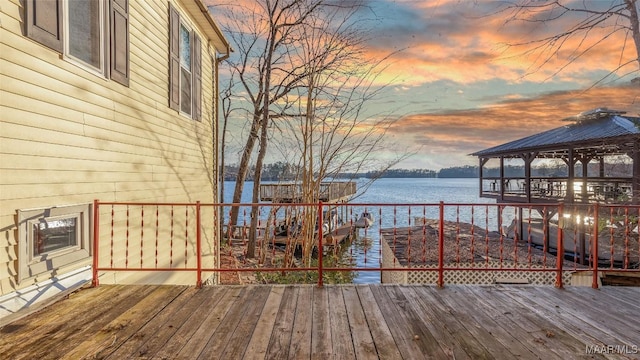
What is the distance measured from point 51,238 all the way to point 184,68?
13.6 ft

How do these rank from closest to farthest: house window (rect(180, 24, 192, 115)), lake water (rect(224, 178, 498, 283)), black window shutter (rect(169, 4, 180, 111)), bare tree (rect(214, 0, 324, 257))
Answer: black window shutter (rect(169, 4, 180, 111)) → house window (rect(180, 24, 192, 115)) → lake water (rect(224, 178, 498, 283)) → bare tree (rect(214, 0, 324, 257))

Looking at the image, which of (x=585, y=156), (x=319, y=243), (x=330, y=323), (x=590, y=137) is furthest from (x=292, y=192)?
(x=585, y=156)

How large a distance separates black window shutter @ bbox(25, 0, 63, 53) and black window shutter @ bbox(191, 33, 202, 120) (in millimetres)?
3596

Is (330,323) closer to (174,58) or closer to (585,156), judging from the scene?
(174,58)

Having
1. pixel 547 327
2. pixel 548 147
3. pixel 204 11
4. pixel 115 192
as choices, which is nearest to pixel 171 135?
pixel 115 192

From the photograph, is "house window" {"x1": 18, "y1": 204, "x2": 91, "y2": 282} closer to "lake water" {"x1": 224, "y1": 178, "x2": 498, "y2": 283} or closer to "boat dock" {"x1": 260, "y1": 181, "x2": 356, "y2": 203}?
"lake water" {"x1": 224, "y1": 178, "x2": 498, "y2": 283}

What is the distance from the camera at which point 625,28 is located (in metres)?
5.27

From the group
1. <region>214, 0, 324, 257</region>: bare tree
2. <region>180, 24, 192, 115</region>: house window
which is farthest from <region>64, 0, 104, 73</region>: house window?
<region>214, 0, 324, 257</region>: bare tree

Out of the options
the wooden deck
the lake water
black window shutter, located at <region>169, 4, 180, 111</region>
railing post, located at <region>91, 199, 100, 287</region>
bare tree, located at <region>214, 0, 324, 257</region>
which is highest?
bare tree, located at <region>214, 0, 324, 257</region>

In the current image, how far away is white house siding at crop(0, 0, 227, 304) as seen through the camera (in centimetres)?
256

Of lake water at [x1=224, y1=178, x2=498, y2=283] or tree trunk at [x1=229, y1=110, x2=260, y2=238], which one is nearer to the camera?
lake water at [x1=224, y1=178, x2=498, y2=283]

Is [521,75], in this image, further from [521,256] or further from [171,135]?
[521,256]

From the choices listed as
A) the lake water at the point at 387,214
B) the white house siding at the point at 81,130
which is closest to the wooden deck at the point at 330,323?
the white house siding at the point at 81,130

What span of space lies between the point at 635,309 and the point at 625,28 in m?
4.72
